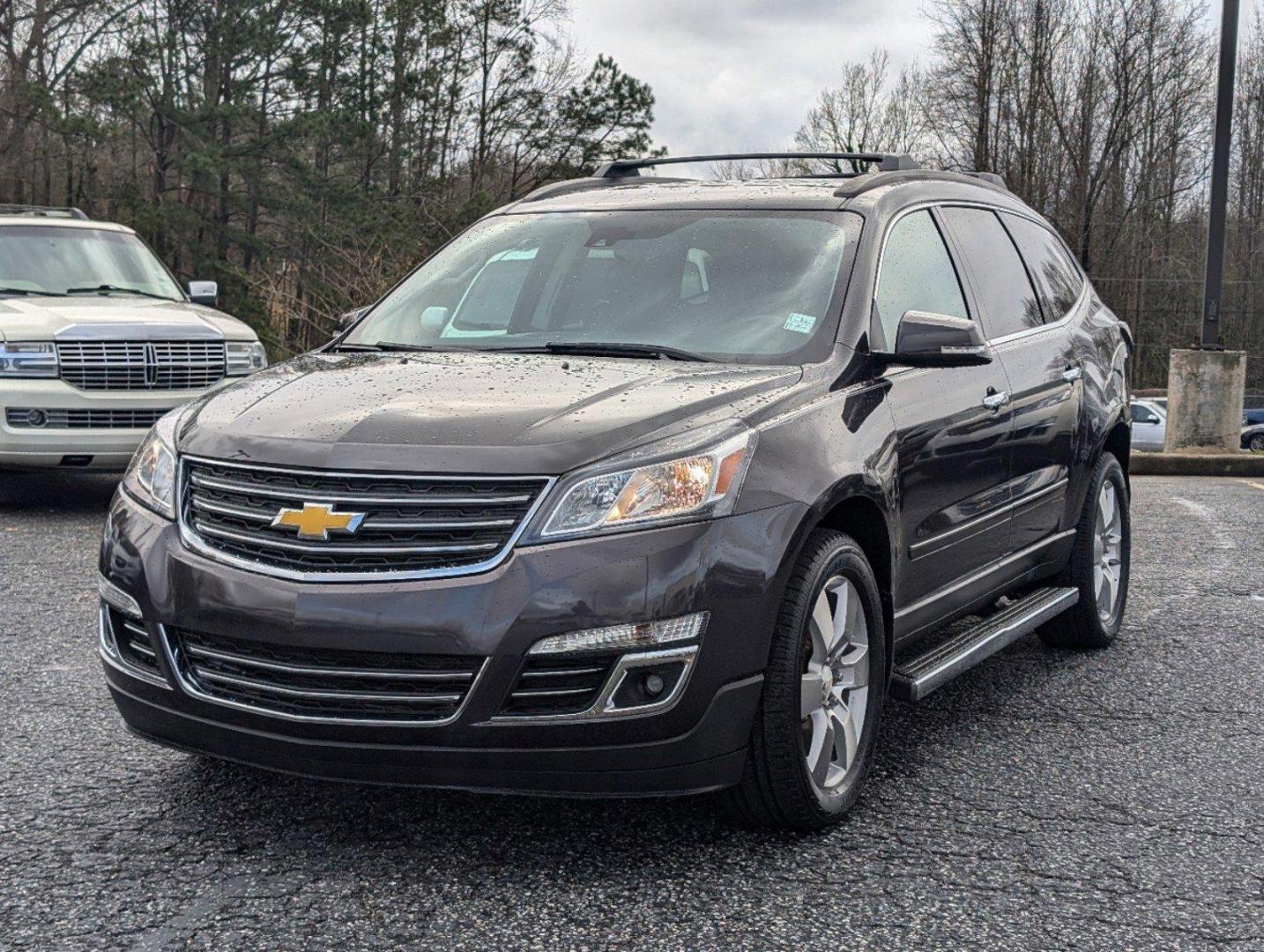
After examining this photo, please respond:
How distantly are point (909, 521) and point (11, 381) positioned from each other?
22.3 feet

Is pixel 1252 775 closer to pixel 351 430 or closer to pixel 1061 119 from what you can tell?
pixel 351 430

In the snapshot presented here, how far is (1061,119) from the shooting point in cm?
4550

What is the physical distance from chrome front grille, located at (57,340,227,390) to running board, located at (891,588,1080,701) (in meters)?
6.06

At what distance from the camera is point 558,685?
3.28 meters

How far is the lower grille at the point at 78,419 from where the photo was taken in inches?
361

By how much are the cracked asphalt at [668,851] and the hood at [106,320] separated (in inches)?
180

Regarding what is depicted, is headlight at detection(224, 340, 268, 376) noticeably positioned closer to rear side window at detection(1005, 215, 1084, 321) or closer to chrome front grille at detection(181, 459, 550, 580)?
rear side window at detection(1005, 215, 1084, 321)

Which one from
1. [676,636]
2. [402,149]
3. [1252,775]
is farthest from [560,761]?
[402,149]

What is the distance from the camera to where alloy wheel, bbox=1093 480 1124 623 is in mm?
6074

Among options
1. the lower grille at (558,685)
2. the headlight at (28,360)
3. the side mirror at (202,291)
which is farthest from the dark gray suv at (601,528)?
the side mirror at (202,291)

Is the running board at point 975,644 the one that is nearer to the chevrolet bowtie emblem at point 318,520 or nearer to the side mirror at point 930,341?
the side mirror at point 930,341

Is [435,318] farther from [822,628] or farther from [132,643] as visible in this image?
[822,628]

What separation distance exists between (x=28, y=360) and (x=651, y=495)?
7.03m

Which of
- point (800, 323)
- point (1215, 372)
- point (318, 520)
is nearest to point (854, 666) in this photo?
point (800, 323)
